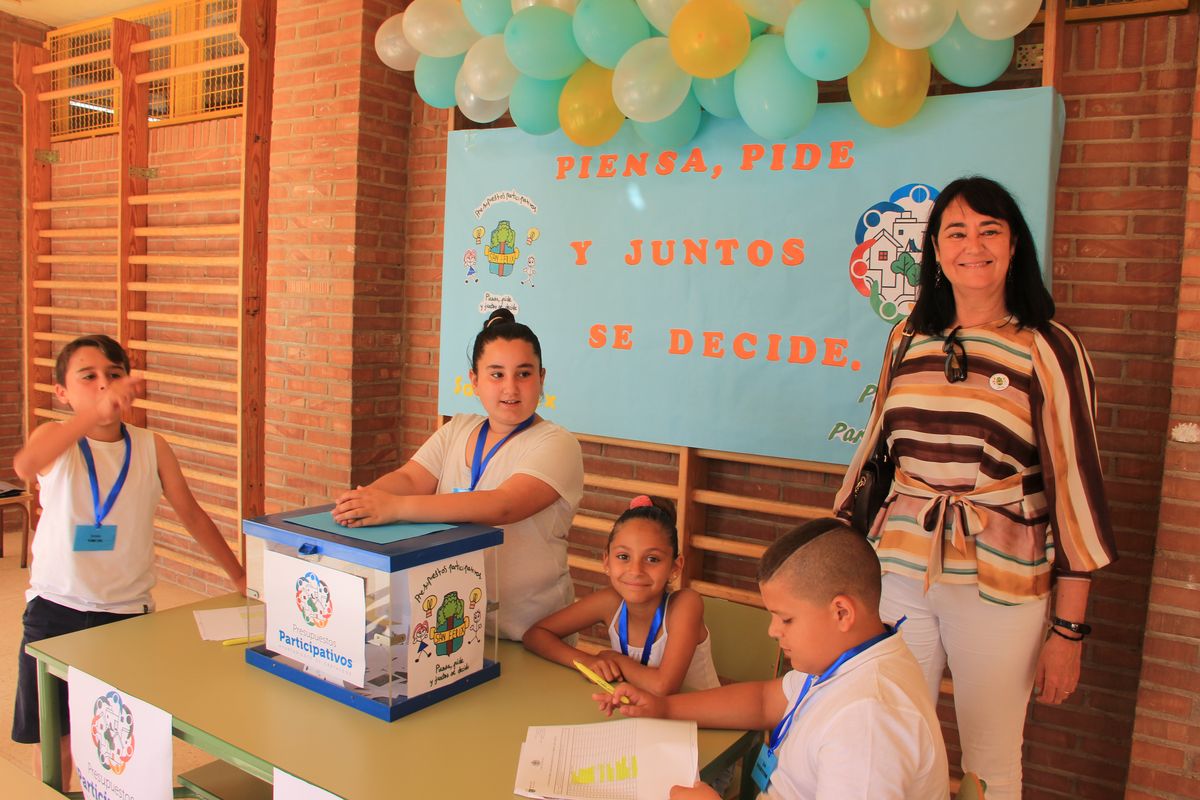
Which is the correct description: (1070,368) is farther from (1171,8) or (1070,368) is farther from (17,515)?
(17,515)

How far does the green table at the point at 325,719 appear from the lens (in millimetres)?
1363

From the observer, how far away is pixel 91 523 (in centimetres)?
222

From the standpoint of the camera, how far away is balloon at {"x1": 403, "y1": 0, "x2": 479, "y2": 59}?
9.84ft

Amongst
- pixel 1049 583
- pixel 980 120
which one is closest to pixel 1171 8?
pixel 980 120

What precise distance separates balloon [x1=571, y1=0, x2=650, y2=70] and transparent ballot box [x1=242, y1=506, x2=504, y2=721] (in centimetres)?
159

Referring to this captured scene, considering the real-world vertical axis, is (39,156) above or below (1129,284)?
above

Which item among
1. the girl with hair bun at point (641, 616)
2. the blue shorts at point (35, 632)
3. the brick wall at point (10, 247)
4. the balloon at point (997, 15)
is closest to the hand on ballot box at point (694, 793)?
the girl with hair bun at point (641, 616)

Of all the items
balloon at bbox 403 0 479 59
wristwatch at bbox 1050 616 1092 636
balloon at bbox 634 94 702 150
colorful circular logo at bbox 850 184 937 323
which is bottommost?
wristwatch at bbox 1050 616 1092 636

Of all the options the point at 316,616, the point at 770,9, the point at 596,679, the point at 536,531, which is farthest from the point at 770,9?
the point at 316,616

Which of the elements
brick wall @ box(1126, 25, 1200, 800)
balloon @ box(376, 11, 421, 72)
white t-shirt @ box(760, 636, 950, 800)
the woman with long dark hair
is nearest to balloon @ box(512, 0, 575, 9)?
balloon @ box(376, 11, 421, 72)

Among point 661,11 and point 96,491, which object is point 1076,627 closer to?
point 661,11

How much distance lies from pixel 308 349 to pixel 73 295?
2.52 meters

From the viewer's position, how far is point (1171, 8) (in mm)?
2359

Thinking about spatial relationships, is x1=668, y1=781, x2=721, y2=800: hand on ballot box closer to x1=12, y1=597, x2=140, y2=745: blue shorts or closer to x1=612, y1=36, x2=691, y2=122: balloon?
x1=12, y1=597, x2=140, y2=745: blue shorts
